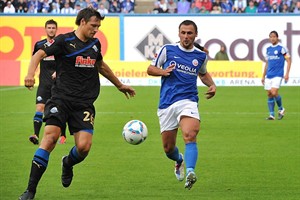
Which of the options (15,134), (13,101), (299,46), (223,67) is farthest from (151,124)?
(299,46)

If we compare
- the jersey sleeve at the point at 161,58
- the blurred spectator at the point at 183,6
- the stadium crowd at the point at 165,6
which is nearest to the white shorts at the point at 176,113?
the jersey sleeve at the point at 161,58

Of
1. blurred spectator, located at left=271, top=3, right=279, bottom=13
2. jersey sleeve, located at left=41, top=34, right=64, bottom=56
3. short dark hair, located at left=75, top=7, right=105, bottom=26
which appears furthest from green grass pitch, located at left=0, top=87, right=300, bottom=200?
blurred spectator, located at left=271, top=3, right=279, bottom=13

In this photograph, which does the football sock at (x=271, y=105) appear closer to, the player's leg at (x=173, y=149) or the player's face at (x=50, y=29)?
the player's face at (x=50, y=29)

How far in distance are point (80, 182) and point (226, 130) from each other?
26.5 feet

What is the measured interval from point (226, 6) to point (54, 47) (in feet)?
103

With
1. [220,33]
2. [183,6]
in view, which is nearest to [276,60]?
[220,33]

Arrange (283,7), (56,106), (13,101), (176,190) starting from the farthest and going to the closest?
(283,7)
(13,101)
(176,190)
(56,106)

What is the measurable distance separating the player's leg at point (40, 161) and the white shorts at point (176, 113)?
1765mm

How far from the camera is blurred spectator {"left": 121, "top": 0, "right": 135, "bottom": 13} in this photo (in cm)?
4162

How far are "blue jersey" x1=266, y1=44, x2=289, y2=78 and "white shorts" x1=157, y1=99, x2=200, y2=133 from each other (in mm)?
12278

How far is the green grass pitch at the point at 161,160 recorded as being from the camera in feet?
36.2

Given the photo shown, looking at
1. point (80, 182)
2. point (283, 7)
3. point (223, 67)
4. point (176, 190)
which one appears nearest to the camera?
point (176, 190)

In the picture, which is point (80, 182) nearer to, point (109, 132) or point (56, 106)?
point (56, 106)

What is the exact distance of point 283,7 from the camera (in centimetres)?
4034
